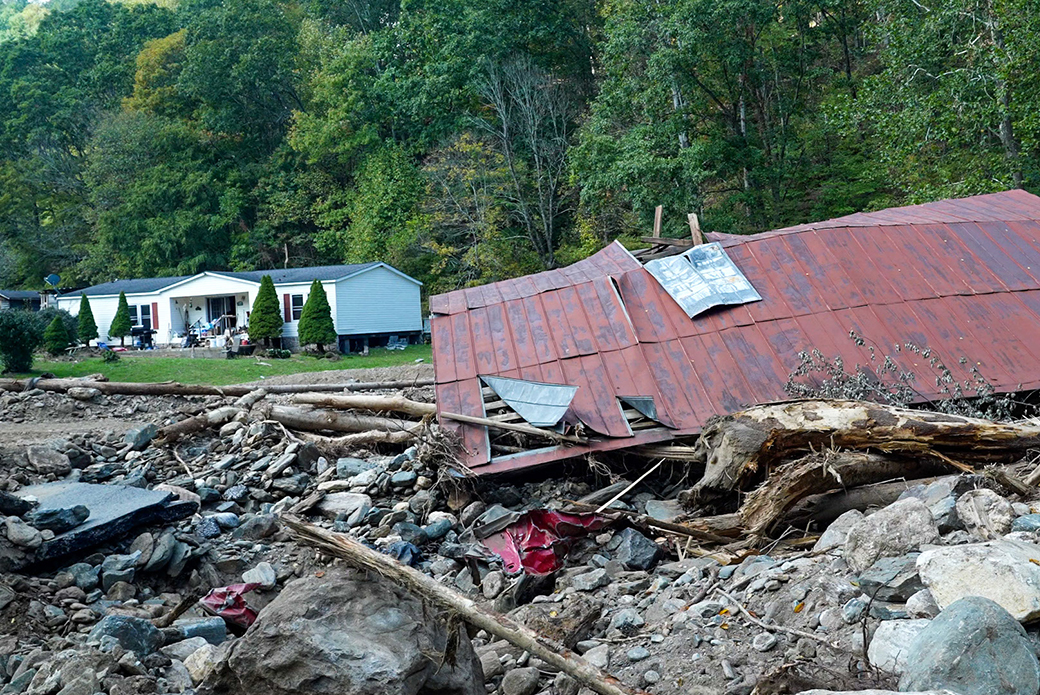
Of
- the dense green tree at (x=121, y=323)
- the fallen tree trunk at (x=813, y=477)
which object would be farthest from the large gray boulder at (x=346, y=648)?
the dense green tree at (x=121, y=323)

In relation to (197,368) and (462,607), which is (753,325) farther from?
(197,368)

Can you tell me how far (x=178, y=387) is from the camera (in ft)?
52.5

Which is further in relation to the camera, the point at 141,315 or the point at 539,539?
the point at 141,315

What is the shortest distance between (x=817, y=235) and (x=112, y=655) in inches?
399

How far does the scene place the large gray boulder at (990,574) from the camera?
4141mm

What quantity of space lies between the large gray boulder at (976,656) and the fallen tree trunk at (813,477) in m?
3.51

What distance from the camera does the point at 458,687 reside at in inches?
188

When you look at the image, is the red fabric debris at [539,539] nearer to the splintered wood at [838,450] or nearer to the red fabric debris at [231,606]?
the splintered wood at [838,450]

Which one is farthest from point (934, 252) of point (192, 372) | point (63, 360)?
point (63, 360)

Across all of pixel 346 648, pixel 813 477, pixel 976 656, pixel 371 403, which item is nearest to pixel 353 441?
pixel 371 403

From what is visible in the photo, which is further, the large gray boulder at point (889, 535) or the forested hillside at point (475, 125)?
the forested hillside at point (475, 125)

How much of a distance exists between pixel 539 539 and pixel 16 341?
19.6 metres

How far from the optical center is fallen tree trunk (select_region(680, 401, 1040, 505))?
7.57 m

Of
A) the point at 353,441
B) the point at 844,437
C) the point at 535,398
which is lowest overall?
the point at 353,441
